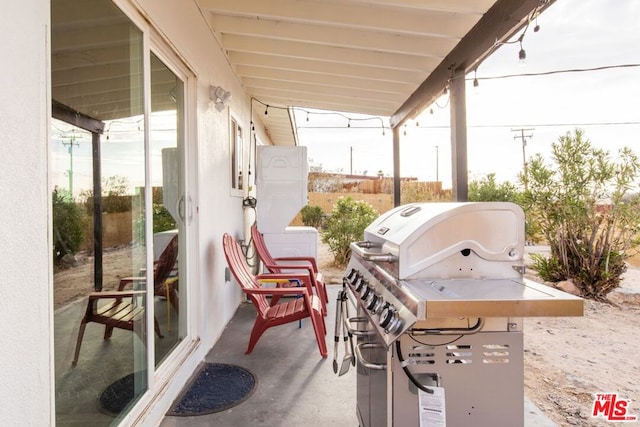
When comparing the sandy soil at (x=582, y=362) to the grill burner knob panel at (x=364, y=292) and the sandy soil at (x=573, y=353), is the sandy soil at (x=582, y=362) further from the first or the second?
the grill burner knob panel at (x=364, y=292)

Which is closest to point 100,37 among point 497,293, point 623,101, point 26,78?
point 26,78

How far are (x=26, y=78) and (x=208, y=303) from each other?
7.62 ft

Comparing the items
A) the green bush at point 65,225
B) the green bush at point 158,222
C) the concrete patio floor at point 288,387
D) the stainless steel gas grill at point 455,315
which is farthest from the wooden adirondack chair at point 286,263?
the green bush at point 65,225

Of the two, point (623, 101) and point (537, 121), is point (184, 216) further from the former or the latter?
point (537, 121)

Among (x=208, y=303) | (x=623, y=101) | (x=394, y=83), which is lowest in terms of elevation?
(x=208, y=303)

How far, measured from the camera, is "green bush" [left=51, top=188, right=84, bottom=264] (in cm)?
132

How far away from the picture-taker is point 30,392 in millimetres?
1110

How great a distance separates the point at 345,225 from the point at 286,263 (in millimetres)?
2863

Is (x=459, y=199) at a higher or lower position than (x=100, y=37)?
lower

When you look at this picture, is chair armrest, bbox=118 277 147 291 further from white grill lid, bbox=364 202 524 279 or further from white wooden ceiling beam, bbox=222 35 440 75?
white wooden ceiling beam, bbox=222 35 440 75

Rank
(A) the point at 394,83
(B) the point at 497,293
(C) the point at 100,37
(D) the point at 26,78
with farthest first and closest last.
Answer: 1. (A) the point at 394,83
2. (C) the point at 100,37
3. (B) the point at 497,293
4. (D) the point at 26,78

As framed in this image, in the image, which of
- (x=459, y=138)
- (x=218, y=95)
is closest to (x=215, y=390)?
(x=218, y=95)

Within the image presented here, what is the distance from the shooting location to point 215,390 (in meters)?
2.47

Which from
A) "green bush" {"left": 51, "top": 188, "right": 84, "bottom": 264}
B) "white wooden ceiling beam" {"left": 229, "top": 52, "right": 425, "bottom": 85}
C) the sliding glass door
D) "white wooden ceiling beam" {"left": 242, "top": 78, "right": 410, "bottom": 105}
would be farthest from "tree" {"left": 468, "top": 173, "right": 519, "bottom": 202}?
"green bush" {"left": 51, "top": 188, "right": 84, "bottom": 264}
